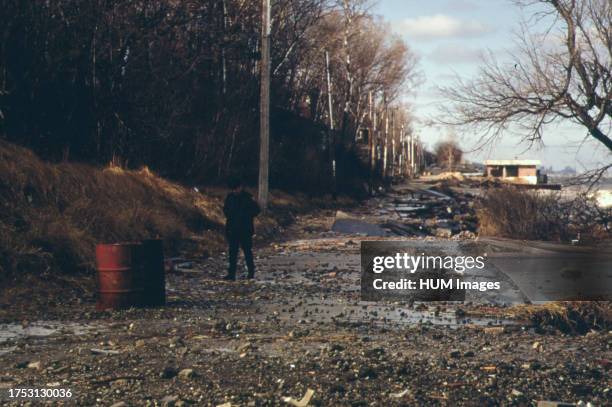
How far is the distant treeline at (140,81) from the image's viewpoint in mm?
20938

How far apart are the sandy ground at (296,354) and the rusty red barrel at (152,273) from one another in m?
0.26

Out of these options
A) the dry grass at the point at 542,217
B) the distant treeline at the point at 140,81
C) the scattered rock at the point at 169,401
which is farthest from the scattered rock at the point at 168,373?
the dry grass at the point at 542,217

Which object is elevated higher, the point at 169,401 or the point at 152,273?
the point at 152,273

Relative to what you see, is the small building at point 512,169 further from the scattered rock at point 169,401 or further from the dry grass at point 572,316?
the scattered rock at point 169,401

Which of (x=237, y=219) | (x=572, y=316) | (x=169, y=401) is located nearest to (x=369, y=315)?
(x=572, y=316)

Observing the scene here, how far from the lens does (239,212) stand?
1633 cm

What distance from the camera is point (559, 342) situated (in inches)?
411

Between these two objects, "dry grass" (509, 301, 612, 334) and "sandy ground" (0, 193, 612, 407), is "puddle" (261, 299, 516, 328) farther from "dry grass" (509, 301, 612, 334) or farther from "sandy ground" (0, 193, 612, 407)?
"dry grass" (509, 301, 612, 334)

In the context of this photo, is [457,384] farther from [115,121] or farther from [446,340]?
[115,121]

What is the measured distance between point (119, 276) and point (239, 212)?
389 centimetres

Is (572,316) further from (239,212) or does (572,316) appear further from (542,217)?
(542,217)

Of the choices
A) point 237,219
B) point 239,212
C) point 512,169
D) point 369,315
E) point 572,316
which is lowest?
point 369,315

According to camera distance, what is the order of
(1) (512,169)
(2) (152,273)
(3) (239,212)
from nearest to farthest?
(2) (152,273)
(3) (239,212)
(1) (512,169)

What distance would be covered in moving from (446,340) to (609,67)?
60.5ft
